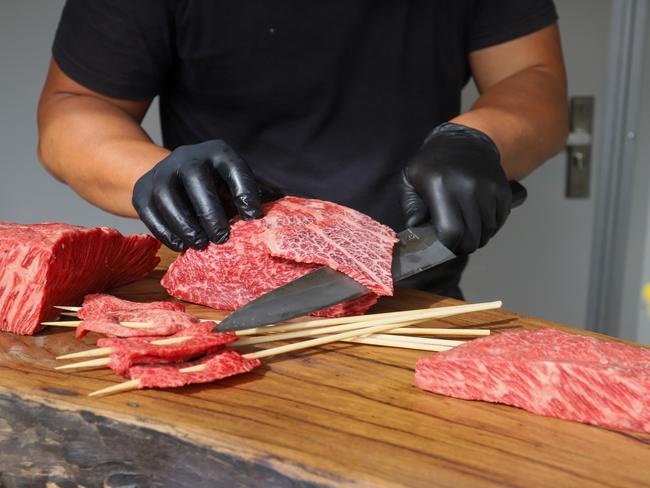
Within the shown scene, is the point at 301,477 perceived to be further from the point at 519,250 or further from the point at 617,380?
the point at 519,250

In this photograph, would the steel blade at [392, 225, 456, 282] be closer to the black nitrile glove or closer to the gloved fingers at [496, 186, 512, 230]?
the black nitrile glove

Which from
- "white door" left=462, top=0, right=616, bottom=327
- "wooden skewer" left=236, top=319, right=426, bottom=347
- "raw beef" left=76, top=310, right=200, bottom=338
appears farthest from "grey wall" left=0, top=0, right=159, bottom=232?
"wooden skewer" left=236, top=319, right=426, bottom=347

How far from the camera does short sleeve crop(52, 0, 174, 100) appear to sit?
95.7 inches

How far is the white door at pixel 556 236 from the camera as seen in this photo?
13.2 ft

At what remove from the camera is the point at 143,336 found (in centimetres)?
171

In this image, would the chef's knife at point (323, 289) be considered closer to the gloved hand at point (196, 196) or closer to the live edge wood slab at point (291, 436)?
the live edge wood slab at point (291, 436)

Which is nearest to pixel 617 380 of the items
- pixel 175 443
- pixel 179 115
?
pixel 175 443

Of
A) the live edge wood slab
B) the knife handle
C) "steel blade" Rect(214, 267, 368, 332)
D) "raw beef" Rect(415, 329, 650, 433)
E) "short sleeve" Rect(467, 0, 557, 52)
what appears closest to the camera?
the live edge wood slab

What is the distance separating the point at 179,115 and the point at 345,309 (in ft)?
3.64

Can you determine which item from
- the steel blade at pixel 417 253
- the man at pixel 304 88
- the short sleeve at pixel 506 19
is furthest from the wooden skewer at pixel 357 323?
the short sleeve at pixel 506 19

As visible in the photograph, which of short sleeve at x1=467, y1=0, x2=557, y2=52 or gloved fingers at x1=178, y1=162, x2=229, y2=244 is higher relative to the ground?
short sleeve at x1=467, y1=0, x2=557, y2=52

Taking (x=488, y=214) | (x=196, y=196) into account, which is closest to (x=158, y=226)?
(x=196, y=196)

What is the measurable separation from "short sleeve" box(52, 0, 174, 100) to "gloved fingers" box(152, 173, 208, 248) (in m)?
0.68

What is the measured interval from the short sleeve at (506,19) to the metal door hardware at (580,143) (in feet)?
4.88
